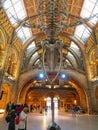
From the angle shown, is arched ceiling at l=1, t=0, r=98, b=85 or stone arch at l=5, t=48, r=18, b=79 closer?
arched ceiling at l=1, t=0, r=98, b=85

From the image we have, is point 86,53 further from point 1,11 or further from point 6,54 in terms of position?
point 1,11

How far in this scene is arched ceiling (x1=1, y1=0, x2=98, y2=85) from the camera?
734 centimetres

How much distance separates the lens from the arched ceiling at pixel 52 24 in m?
7.34

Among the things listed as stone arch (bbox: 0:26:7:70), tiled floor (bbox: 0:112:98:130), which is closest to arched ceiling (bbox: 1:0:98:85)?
stone arch (bbox: 0:26:7:70)

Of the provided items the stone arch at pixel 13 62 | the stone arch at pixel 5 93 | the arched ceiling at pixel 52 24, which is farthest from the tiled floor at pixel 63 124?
the stone arch at pixel 13 62

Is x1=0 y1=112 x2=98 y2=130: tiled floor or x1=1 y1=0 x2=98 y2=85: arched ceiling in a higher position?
x1=1 y1=0 x2=98 y2=85: arched ceiling

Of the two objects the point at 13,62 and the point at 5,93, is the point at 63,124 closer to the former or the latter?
the point at 5,93

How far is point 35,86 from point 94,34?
19.2 meters

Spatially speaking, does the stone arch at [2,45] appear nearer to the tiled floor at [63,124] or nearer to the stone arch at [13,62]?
the stone arch at [13,62]

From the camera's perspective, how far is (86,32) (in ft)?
71.7

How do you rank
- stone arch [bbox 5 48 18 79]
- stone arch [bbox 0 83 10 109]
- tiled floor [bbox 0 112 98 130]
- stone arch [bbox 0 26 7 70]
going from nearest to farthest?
tiled floor [bbox 0 112 98 130], stone arch [bbox 0 26 7 70], stone arch [bbox 0 83 10 109], stone arch [bbox 5 48 18 79]

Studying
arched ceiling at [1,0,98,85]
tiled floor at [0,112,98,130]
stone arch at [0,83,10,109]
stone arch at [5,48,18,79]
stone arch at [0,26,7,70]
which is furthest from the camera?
stone arch at [5,48,18,79]

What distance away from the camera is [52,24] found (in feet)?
24.5

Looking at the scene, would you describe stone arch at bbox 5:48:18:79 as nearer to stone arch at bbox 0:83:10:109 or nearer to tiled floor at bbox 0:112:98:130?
stone arch at bbox 0:83:10:109
